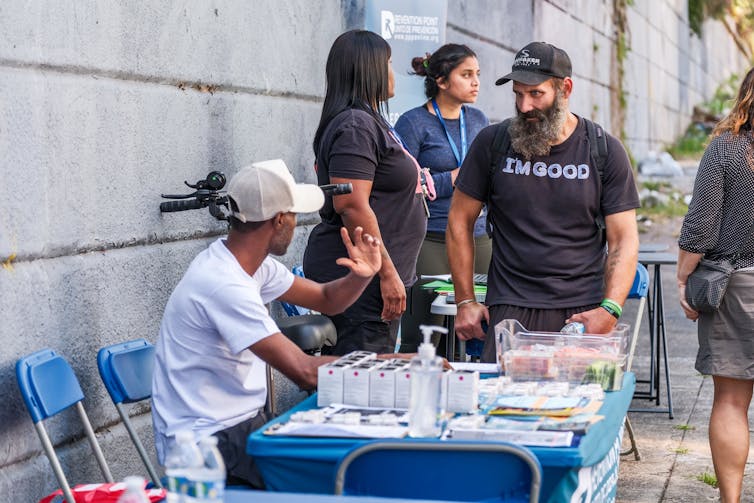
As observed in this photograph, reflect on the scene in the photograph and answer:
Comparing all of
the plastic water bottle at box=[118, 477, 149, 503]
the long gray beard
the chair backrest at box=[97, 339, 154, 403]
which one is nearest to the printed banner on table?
the long gray beard

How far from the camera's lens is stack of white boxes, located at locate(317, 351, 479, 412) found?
325cm

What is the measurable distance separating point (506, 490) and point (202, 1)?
9.79ft

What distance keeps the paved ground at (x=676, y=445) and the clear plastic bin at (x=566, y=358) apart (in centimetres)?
194

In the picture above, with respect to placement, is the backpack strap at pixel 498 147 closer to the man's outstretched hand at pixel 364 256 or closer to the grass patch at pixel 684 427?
the man's outstretched hand at pixel 364 256

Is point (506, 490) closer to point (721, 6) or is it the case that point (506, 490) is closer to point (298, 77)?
point (298, 77)

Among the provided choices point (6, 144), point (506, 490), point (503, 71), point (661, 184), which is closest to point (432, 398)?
point (506, 490)

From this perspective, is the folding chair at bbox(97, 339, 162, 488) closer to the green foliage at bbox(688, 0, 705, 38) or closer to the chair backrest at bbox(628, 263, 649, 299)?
the chair backrest at bbox(628, 263, 649, 299)

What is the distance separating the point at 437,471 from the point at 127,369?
1.52m

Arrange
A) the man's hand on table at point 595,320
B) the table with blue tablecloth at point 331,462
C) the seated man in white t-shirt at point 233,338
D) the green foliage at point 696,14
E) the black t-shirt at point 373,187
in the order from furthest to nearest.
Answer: the green foliage at point 696,14, the black t-shirt at point 373,187, the man's hand on table at point 595,320, the seated man in white t-shirt at point 233,338, the table with blue tablecloth at point 331,462

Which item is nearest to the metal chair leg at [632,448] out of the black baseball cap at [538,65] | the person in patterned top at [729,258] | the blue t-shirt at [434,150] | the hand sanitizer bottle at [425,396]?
the person in patterned top at [729,258]

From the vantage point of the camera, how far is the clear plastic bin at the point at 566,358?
3559 millimetres

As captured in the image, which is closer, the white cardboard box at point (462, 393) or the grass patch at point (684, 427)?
the white cardboard box at point (462, 393)

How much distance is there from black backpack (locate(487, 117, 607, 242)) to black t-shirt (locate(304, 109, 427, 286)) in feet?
1.58

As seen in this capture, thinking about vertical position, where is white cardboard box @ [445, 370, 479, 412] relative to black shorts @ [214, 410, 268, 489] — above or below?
above
